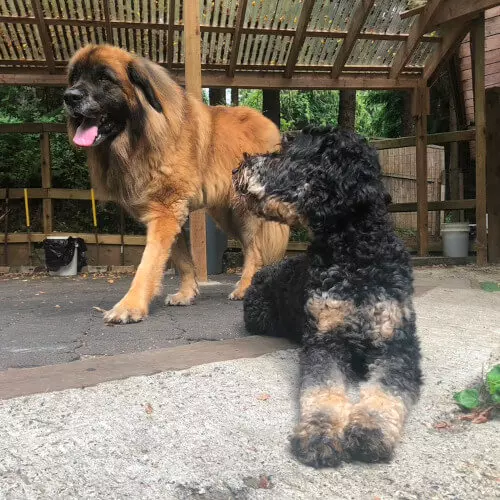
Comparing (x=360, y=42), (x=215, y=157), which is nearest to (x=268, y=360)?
(x=215, y=157)

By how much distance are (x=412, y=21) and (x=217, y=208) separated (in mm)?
4325

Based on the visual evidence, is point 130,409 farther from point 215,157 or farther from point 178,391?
point 215,157

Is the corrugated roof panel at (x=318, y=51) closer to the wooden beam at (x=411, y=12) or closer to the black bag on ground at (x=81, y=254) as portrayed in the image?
the wooden beam at (x=411, y=12)

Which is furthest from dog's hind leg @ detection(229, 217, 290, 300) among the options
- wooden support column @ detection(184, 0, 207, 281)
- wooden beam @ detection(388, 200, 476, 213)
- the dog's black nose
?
wooden beam @ detection(388, 200, 476, 213)

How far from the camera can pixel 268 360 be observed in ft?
9.11

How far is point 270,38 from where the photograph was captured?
277 inches

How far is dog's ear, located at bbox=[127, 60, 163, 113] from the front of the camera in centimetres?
399

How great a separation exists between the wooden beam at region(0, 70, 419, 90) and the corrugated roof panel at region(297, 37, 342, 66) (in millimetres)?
245

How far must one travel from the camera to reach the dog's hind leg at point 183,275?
468cm

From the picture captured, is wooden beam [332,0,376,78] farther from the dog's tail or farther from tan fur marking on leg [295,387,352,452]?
tan fur marking on leg [295,387,352,452]

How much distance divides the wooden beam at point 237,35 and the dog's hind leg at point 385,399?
5.50 meters

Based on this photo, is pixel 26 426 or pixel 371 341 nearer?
pixel 26 426

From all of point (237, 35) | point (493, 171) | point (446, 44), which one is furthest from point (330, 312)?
point (493, 171)

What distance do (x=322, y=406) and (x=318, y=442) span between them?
0.23 m
